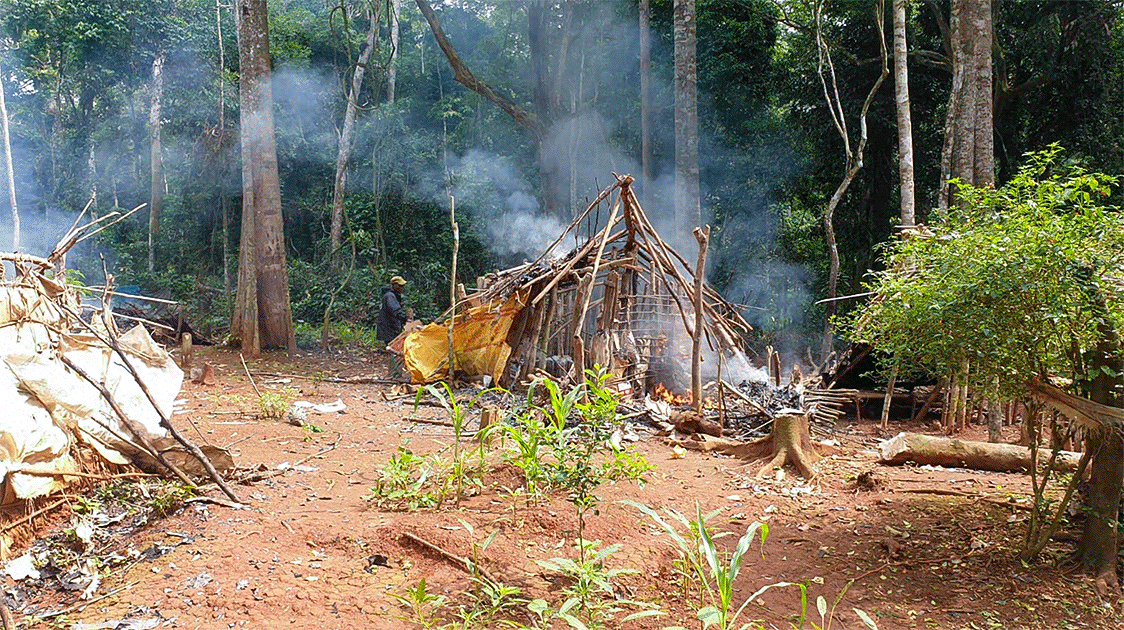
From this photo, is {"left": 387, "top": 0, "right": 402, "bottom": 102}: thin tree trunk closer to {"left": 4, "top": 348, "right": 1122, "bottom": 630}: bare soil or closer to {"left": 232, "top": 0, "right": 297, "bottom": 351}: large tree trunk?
{"left": 232, "top": 0, "right": 297, "bottom": 351}: large tree trunk

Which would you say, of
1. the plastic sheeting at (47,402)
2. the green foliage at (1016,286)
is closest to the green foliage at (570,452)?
the green foliage at (1016,286)

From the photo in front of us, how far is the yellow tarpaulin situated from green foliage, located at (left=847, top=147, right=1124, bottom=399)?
6257 millimetres

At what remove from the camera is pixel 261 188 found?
44.1 feet

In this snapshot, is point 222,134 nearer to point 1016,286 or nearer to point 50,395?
point 50,395

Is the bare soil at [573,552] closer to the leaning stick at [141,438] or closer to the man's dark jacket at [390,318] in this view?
the leaning stick at [141,438]

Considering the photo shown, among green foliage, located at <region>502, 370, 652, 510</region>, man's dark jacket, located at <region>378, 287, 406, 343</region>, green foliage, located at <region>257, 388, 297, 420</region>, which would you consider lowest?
green foliage, located at <region>257, 388, 297, 420</region>

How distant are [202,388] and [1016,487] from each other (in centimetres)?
871

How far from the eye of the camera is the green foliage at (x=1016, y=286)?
153 inches

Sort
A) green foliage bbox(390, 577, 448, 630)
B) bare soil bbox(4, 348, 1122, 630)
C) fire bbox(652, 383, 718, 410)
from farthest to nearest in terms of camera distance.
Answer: fire bbox(652, 383, 718, 410)
bare soil bbox(4, 348, 1122, 630)
green foliage bbox(390, 577, 448, 630)

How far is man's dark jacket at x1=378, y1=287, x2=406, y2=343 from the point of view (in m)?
12.9

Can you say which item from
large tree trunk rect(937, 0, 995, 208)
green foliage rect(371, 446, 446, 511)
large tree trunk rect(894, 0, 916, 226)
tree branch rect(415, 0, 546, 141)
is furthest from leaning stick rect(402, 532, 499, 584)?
tree branch rect(415, 0, 546, 141)

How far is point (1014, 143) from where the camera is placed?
1498 centimetres

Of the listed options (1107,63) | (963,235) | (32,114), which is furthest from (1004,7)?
(32,114)

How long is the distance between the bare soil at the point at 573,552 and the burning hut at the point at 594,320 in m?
2.96
